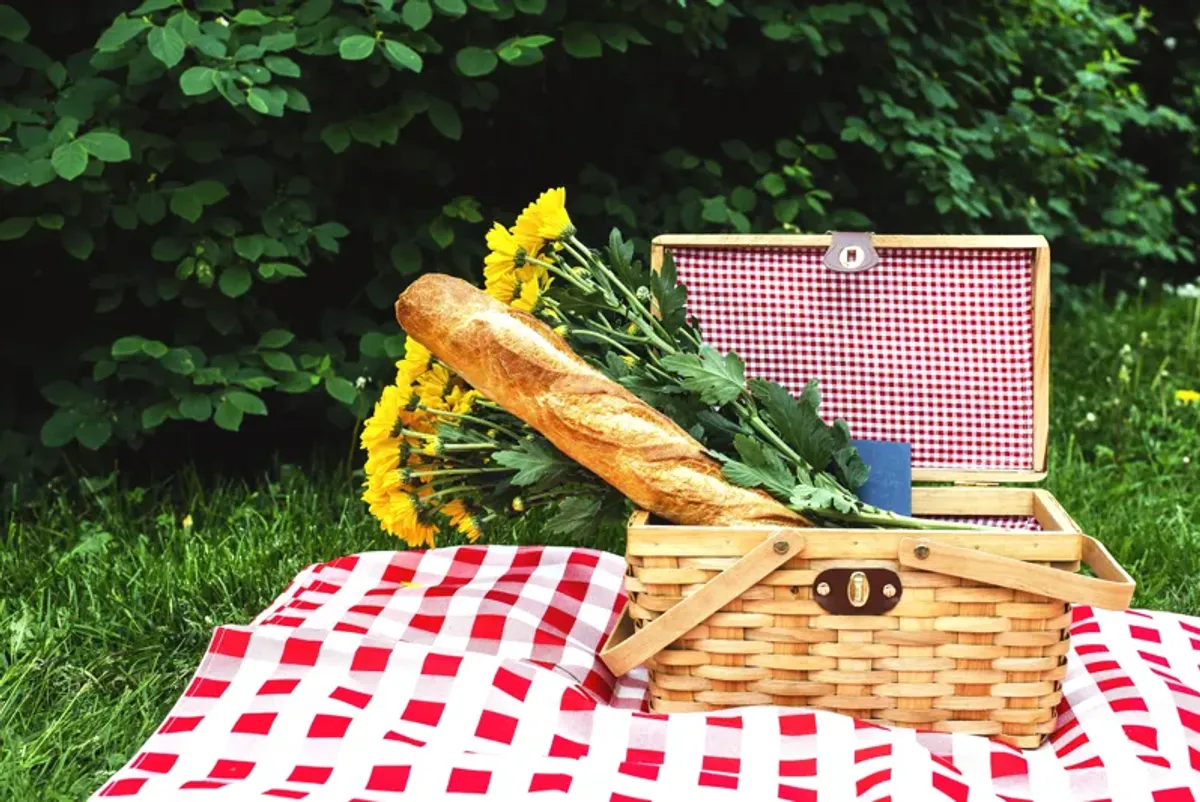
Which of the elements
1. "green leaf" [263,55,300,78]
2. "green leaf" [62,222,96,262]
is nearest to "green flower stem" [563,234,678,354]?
"green leaf" [263,55,300,78]

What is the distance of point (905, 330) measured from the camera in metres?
1.98

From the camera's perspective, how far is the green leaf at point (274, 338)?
2.61 meters

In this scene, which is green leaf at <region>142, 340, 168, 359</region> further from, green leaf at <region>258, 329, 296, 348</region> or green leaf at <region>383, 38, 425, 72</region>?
green leaf at <region>383, 38, 425, 72</region>

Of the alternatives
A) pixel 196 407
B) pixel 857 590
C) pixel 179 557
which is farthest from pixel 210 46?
pixel 857 590

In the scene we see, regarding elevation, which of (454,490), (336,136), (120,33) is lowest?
(454,490)

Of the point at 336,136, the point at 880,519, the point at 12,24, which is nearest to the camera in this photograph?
the point at 880,519

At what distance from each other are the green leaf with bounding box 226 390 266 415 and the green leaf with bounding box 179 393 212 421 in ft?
0.14

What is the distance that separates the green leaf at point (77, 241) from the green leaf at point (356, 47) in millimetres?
605

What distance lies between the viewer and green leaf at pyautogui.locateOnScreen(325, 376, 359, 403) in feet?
8.32

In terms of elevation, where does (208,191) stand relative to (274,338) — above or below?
above

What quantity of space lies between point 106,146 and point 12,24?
38cm

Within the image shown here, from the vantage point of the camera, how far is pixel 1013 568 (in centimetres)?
151

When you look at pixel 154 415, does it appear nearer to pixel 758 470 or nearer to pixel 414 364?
pixel 414 364

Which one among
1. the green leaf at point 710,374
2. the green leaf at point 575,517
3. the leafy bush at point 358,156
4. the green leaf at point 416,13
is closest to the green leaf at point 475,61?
the leafy bush at point 358,156
